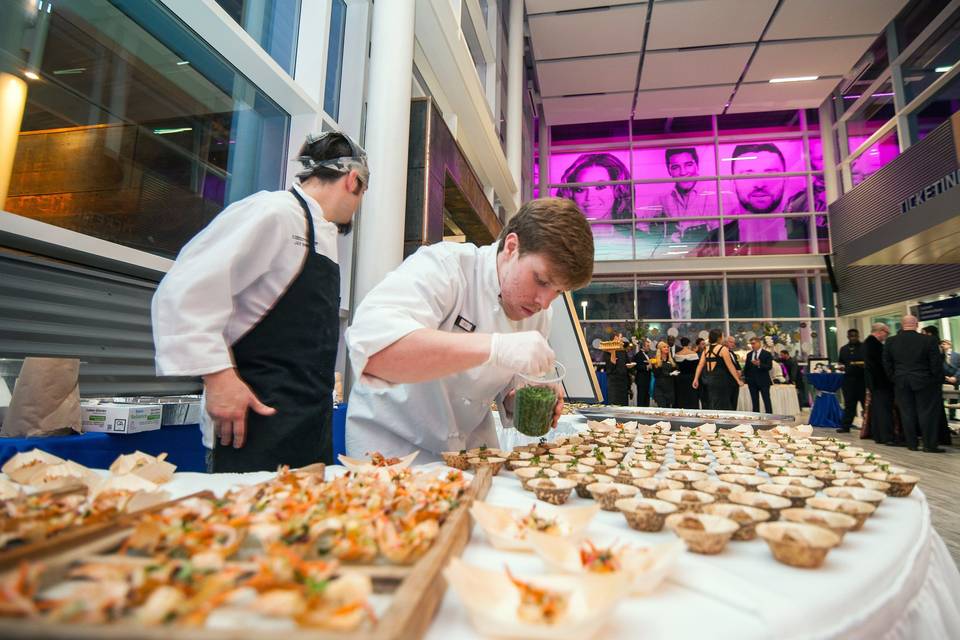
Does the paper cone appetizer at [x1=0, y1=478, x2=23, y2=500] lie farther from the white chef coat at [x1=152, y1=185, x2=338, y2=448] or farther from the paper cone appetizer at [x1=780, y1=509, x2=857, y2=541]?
the paper cone appetizer at [x1=780, y1=509, x2=857, y2=541]

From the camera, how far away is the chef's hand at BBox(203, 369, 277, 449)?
3.49 feet

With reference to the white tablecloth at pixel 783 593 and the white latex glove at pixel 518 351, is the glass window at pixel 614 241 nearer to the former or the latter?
the white latex glove at pixel 518 351

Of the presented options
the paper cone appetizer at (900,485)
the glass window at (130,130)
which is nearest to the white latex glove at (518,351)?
the paper cone appetizer at (900,485)

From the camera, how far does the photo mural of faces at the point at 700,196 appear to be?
1074 cm

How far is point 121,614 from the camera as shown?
360 mm

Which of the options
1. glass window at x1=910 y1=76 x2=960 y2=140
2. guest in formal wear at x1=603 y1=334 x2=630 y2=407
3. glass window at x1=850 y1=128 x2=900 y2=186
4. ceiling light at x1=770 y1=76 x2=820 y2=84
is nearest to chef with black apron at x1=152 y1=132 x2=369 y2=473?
guest in formal wear at x1=603 y1=334 x2=630 y2=407

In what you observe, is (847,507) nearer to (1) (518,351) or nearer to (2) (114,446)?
(1) (518,351)

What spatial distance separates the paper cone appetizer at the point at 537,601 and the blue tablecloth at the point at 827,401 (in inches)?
322

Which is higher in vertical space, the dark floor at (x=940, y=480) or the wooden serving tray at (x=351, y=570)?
the wooden serving tray at (x=351, y=570)

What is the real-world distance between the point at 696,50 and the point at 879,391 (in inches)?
240

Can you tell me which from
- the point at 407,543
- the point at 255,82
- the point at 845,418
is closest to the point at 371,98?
the point at 255,82

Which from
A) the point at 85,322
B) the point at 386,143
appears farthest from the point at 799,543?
the point at 386,143

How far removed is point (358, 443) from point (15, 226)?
110cm

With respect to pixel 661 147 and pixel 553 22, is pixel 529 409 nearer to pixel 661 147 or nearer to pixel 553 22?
pixel 553 22
